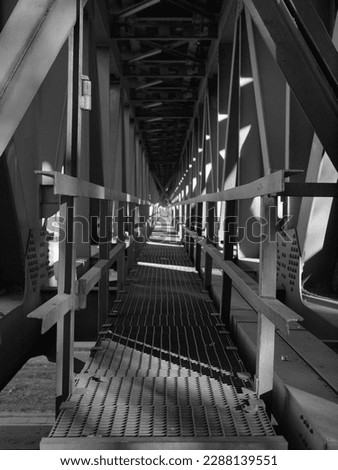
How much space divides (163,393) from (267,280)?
2.47ft

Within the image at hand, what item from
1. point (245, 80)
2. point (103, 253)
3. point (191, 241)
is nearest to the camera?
point (103, 253)

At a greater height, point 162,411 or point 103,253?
point 103,253

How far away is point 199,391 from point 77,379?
64 cm

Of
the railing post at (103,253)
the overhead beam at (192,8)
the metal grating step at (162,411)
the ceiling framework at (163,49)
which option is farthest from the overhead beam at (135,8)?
the metal grating step at (162,411)

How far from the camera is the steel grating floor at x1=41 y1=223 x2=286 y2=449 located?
201 cm

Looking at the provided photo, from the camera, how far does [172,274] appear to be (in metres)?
6.61

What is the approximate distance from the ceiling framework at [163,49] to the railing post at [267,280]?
189 inches

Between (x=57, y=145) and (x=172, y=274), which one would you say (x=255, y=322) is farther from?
(x=172, y=274)

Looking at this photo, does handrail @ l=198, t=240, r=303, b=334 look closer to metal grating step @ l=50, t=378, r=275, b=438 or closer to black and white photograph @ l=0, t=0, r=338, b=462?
black and white photograph @ l=0, t=0, r=338, b=462

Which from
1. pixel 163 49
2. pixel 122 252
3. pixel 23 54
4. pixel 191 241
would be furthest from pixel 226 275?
pixel 163 49

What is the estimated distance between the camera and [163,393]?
98.6 inches

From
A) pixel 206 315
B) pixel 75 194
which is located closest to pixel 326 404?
pixel 75 194

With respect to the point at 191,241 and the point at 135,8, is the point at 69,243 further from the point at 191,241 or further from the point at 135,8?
the point at 191,241

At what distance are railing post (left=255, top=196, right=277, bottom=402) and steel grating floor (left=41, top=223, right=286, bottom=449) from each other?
0.17 m
